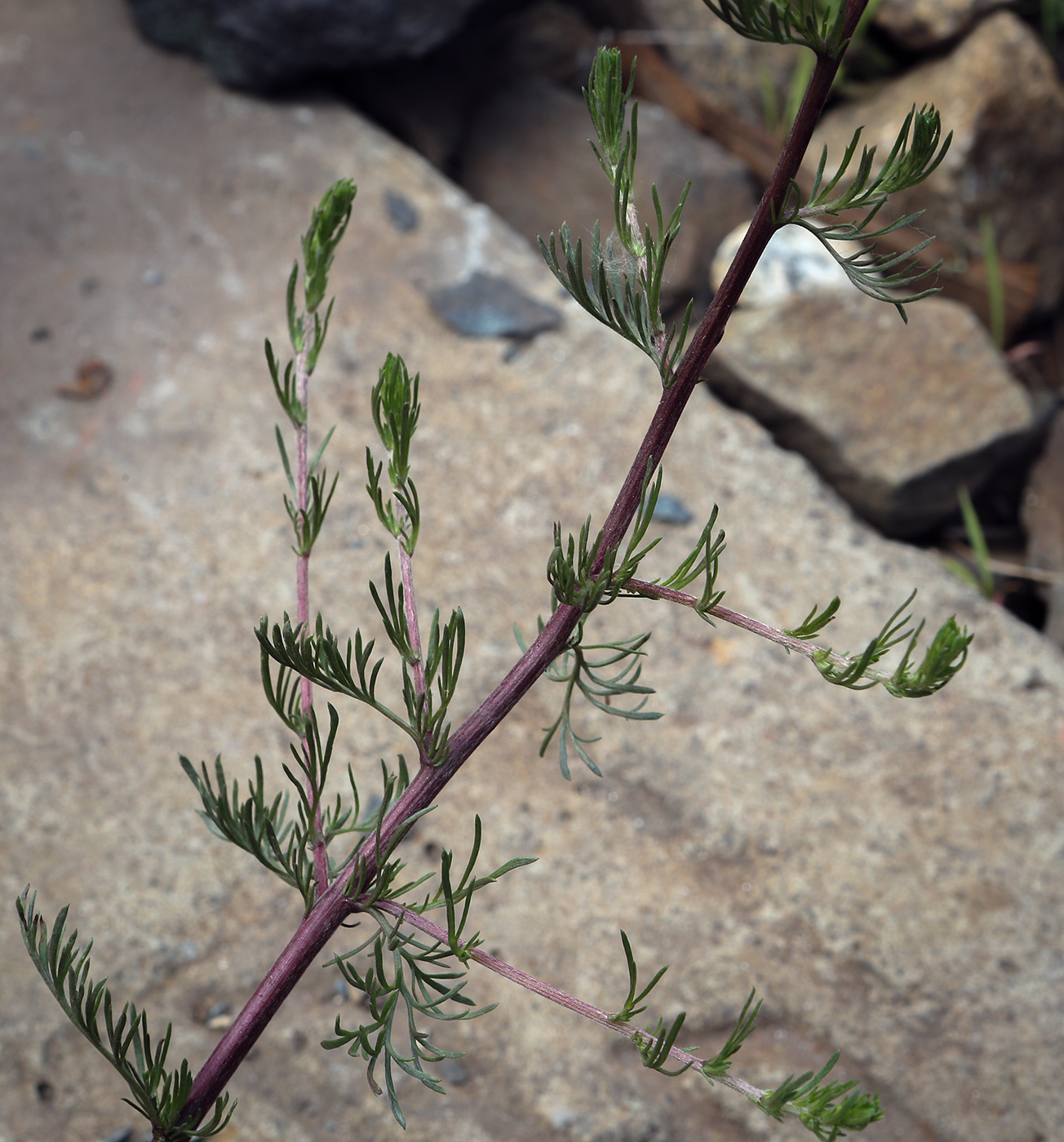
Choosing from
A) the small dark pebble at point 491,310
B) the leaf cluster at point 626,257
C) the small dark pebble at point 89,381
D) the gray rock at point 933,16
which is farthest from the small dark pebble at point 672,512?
the gray rock at point 933,16

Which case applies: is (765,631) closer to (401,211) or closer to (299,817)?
(299,817)

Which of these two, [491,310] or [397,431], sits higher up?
[397,431]

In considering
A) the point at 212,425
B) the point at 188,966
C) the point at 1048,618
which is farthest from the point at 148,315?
the point at 1048,618

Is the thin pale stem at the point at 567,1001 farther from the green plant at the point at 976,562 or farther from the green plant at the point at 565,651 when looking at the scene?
the green plant at the point at 976,562

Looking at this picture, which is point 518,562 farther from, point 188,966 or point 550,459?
point 188,966

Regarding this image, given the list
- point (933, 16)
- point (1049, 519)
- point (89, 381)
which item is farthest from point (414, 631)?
point (933, 16)
